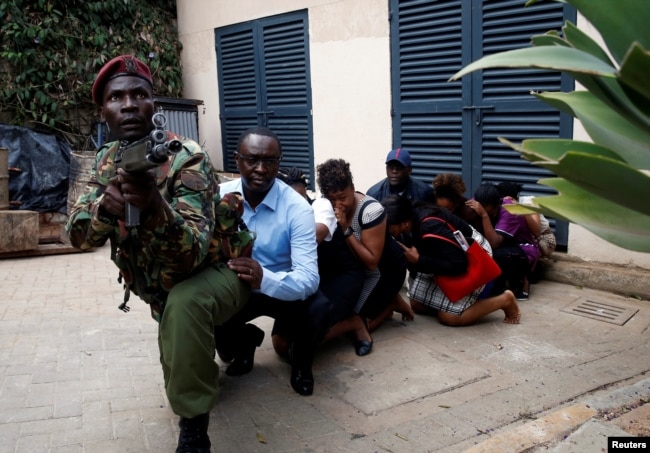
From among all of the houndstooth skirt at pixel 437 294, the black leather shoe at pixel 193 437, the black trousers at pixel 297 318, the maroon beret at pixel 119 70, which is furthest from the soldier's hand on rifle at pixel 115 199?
the houndstooth skirt at pixel 437 294

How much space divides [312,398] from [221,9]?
6.48 metres

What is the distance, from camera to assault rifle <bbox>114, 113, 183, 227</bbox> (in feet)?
6.44

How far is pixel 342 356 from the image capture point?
12.3 feet

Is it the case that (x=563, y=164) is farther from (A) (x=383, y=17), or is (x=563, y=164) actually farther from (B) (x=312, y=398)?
(A) (x=383, y=17)

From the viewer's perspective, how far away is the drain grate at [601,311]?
4297 millimetres

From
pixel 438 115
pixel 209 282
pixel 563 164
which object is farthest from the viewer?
pixel 438 115

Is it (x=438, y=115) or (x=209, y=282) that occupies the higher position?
(x=438, y=115)

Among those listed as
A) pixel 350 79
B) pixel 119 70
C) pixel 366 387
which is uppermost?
pixel 350 79

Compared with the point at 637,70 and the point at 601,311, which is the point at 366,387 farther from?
the point at 637,70

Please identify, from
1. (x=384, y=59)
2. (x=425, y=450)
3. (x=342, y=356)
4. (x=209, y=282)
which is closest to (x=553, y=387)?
(x=425, y=450)

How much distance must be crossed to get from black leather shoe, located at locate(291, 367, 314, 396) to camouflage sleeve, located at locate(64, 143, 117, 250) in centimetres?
125

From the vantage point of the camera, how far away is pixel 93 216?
2475 mm

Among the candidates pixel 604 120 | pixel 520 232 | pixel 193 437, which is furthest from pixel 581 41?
pixel 520 232

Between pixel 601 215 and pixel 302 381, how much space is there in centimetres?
208
